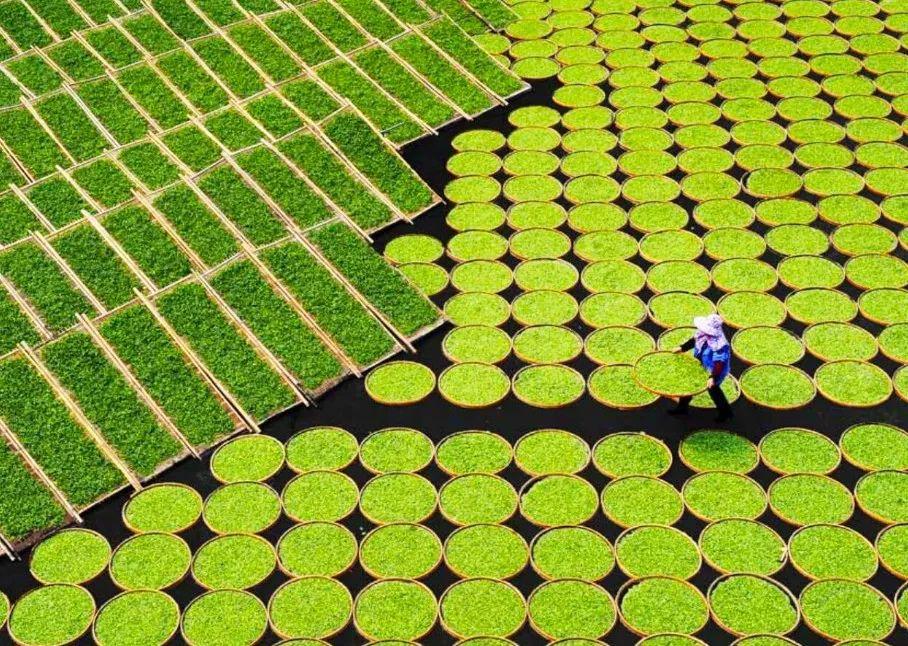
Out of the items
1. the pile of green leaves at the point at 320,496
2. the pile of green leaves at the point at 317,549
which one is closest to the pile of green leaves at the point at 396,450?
the pile of green leaves at the point at 320,496

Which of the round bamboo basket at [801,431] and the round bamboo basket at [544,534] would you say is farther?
the round bamboo basket at [801,431]

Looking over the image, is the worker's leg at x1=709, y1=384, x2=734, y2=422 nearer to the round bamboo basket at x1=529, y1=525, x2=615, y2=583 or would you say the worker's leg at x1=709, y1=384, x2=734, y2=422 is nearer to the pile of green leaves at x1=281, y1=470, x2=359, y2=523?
the round bamboo basket at x1=529, y1=525, x2=615, y2=583

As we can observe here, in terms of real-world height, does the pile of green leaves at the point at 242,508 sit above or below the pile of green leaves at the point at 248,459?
below

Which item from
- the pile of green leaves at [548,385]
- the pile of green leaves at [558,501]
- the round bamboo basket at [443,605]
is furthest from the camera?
the pile of green leaves at [548,385]

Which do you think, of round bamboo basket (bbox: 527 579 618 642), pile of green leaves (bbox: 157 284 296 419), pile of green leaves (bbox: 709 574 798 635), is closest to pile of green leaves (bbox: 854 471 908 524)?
pile of green leaves (bbox: 709 574 798 635)

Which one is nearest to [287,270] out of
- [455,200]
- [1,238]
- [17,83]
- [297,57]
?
[455,200]

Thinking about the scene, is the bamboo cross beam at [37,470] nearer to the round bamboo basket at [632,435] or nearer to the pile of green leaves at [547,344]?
the pile of green leaves at [547,344]
